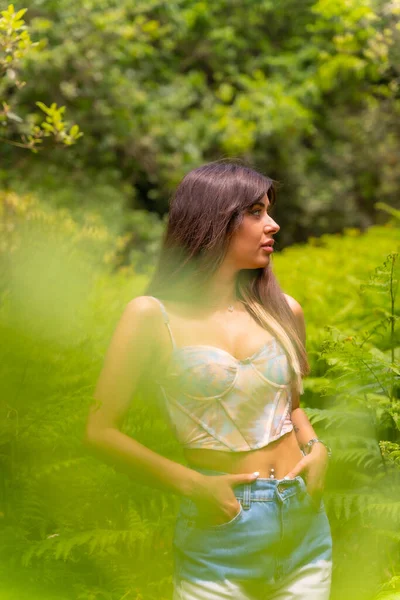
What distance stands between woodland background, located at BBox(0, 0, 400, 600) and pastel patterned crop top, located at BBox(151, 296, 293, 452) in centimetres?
65

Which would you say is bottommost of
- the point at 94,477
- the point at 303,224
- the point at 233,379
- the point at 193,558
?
the point at 303,224

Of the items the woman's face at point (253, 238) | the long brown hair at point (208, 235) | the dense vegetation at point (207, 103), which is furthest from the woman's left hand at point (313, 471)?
the dense vegetation at point (207, 103)

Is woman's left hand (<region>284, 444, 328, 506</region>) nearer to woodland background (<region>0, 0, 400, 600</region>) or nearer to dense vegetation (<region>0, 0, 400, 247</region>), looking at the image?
woodland background (<region>0, 0, 400, 600</region>)

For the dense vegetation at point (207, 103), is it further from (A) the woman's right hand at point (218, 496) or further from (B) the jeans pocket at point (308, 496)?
(A) the woman's right hand at point (218, 496)

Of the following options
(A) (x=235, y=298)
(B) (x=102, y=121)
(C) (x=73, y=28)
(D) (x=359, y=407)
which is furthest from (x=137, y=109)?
(A) (x=235, y=298)

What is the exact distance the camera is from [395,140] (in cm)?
1658

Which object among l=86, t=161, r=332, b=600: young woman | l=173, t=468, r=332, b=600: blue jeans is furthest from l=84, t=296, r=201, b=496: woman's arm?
l=173, t=468, r=332, b=600: blue jeans

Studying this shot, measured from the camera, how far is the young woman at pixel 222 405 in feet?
7.29

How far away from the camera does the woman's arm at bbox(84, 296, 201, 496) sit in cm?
226

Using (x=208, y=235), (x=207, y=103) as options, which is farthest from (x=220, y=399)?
(x=207, y=103)

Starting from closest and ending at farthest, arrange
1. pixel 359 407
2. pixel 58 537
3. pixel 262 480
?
pixel 262 480 → pixel 58 537 → pixel 359 407

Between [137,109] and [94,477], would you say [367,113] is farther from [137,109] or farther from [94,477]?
[94,477]

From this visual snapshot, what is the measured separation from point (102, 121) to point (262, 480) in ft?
38.9

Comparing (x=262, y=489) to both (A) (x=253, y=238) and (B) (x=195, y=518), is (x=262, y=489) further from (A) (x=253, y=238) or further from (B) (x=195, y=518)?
(A) (x=253, y=238)
